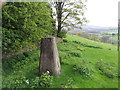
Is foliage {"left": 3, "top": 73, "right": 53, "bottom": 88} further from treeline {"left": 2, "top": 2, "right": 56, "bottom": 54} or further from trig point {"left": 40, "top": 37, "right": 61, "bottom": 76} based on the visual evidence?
treeline {"left": 2, "top": 2, "right": 56, "bottom": 54}

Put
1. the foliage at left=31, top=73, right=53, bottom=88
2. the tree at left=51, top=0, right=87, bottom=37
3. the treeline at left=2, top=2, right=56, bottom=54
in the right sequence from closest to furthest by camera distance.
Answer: the foliage at left=31, top=73, right=53, bottom=88, the treeline at left=2, top=2, right=56, bottom=54, the tree at left=51, top=0, right=87, bottom=37

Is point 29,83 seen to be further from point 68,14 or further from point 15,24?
point 68,14

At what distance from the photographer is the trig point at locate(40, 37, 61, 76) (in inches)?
274

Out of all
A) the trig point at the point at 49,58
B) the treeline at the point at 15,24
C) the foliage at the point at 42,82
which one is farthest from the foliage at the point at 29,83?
the treeline at the point at 15,24

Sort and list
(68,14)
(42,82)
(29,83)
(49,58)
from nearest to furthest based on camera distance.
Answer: (42,82) < (29,83) < (49,58) < (68,14)

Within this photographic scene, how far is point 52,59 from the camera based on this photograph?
274 inches

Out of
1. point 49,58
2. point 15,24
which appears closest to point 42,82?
point 49,58

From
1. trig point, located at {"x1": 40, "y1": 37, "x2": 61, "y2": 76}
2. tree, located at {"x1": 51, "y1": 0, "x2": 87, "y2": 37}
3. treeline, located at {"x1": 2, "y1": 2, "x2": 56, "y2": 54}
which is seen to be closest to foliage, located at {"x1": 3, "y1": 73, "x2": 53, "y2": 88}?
trig point, located at {"x1": 40, "y1": 37, "x2": 61, "y2": 76}

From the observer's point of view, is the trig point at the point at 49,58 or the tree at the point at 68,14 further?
the tree at the point at 68,14

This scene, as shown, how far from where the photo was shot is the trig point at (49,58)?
6.96m

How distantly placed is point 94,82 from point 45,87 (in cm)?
337

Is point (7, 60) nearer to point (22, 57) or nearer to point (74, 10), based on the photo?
point (22, 57)

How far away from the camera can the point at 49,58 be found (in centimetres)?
696

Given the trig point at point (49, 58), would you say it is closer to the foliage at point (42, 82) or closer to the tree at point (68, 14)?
the foliage at point (42, 82)
